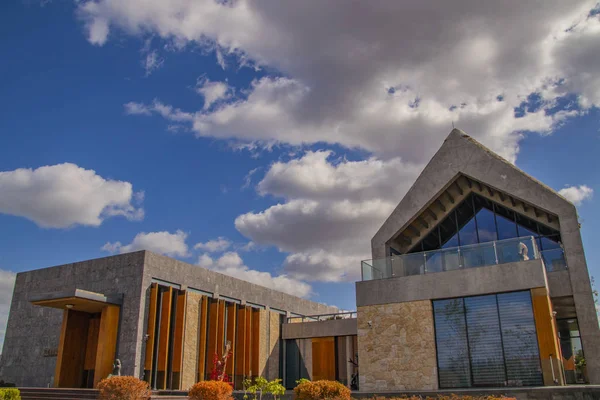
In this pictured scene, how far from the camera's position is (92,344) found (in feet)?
78.4

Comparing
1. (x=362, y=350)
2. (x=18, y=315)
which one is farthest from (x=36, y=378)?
(x=362, y=350)

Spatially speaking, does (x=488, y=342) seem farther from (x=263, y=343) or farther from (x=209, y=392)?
(x=263, y=343)

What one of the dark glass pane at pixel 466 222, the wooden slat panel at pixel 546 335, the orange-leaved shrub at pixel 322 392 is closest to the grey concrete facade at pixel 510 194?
the dark glass pane at pixel 466 222

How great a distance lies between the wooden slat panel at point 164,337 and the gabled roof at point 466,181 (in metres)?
9.52

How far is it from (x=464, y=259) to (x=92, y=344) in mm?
16884

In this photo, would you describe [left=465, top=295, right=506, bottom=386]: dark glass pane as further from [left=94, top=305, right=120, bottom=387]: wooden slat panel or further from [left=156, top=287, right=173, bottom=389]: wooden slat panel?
[left=94, top=305, right=120, bottom=387]: wooden slat panel

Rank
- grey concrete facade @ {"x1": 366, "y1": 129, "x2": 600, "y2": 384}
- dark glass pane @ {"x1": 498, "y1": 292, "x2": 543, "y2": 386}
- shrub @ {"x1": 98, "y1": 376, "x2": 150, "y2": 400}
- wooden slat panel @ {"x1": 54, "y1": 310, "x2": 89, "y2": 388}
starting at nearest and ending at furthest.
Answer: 1. shrub @ {"x1": 98, "y1": 376, "x2": 150, "y2": 400}
2. dark glass pane @ {"x1": 498, "y1": 292, "x2": 543, "y2": 386}
3. grey concrete facade @ {"x1": 366, "y1": 129, "x2": 600, "y2": 384}
4. wooden slat panel @ {"x1": 54, "y1": 310, "x2": 89, "y2": 388}

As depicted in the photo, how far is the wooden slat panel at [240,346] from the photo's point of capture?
87.5ft

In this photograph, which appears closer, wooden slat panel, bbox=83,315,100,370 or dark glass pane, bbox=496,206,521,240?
dark glass pane, bbox=496,206,521,240

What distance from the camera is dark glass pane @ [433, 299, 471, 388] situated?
1727cm

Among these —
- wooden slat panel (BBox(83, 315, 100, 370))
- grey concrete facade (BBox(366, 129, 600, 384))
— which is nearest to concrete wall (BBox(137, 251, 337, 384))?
wooden slat panel (BBox(83, 315, 100, 370))

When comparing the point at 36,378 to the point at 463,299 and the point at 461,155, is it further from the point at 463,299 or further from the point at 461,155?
the point at 461,155

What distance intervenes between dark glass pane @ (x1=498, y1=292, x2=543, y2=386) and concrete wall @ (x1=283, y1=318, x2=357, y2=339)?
11261 millimetres

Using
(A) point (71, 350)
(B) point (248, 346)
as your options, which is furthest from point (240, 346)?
(A) point (71, 350)
